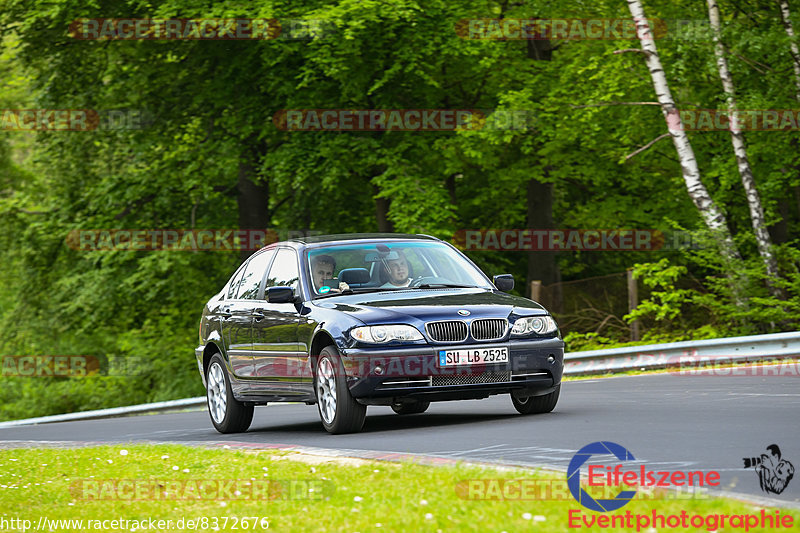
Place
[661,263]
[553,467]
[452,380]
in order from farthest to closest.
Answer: [661,263], [452,380], [553,467]

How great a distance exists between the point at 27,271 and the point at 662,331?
18.6 meters

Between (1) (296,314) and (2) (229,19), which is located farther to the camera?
(2) (229,19)

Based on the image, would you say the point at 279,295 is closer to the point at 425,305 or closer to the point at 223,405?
the point at 425,305

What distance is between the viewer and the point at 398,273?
12281mm

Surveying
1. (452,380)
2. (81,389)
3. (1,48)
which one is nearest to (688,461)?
(452,380)

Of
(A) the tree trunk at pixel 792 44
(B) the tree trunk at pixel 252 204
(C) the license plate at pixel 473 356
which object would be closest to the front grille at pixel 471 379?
(C) the license plate at pixel 473 356

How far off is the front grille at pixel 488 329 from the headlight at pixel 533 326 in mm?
122

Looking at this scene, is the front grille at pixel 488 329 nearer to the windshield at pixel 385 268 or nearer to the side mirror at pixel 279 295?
the windshield at pixel 385 268

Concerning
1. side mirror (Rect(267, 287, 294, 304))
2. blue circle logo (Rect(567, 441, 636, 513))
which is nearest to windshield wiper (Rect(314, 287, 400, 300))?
side mirror (Rect(267, 287, 294, 304))

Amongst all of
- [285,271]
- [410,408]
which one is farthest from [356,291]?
[410,408]

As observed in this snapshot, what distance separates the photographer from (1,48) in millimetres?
30531

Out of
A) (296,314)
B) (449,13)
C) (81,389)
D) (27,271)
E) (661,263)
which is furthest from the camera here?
(81,389)

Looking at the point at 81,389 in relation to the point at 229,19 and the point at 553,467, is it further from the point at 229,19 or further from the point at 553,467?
the point at 553,467

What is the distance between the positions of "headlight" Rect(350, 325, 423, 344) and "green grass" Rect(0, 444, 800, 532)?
136cm
